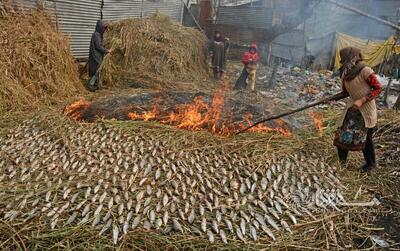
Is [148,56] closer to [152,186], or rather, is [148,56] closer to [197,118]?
[197,118]

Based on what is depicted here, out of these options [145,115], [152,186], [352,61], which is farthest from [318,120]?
[152,186]

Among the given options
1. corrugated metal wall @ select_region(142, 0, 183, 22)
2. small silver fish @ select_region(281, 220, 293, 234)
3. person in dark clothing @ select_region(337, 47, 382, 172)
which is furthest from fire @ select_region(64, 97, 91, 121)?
corrugated metal wall @ select_region(142, 0, 183, 22)

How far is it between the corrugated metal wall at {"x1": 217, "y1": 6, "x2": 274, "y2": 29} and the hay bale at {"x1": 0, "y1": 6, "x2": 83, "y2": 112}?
11936 mm

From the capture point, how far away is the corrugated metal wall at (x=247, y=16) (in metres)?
18.6

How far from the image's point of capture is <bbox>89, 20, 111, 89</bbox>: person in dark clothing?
998 cm

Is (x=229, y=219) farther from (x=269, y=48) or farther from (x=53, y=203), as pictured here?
(x=269, y=48)

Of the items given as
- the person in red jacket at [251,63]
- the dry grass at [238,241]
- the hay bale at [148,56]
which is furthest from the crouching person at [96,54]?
the person in red jacket at [251,63]

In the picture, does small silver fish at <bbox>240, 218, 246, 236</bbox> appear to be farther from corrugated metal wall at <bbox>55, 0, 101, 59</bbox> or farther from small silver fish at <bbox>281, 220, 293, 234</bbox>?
corrugated metal wall at <bbox>55, 0, 101, 59</bbox>

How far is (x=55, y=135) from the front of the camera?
19.5 feet

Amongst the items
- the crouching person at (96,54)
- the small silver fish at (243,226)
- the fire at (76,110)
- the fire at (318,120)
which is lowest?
the fire at (318,120)

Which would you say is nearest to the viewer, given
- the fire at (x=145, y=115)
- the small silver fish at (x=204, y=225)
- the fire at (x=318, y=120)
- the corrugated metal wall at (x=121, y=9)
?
the small silver fish at (x=204, y=225)

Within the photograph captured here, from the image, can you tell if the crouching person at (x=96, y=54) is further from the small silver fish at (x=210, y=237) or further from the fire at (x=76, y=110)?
the small silver fish at (x=210, y=237)

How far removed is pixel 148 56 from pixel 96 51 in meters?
2.16

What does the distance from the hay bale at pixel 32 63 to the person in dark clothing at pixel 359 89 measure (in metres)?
6.43
